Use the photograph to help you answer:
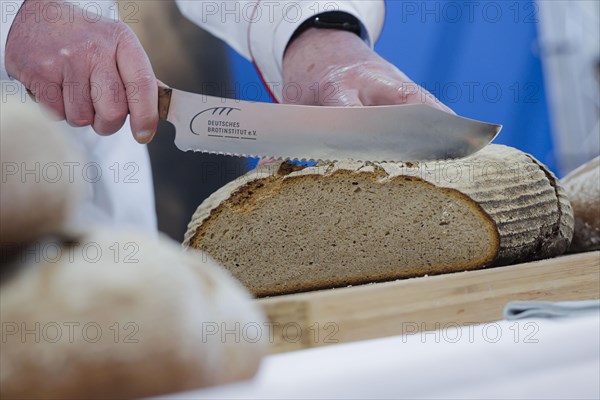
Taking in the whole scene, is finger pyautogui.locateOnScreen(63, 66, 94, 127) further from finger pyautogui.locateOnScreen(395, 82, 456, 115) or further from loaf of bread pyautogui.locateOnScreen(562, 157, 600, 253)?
loaf of bread pyautogui.locateOnScreen(562, 157, 600, 253)

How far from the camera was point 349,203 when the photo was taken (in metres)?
1.15

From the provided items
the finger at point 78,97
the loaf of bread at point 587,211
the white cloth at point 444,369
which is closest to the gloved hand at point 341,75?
the loaf of bread at point 587,211

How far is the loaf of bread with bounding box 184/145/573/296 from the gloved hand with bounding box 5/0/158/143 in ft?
0.79

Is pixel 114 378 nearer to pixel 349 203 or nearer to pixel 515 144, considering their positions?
pixel 349 203

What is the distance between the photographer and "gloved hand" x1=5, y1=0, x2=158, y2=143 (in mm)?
1164

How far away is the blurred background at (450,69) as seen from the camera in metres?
1.89

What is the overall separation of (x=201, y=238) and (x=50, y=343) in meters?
0.93

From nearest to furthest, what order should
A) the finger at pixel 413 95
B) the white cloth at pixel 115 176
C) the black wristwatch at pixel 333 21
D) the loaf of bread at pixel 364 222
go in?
the loaf of bread at pixel 364 222, the finger at pixel 413 95, the black wristwatch at pixel 333 21, the white cloth at pixel 115 176

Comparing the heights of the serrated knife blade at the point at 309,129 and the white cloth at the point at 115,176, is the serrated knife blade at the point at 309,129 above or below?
above

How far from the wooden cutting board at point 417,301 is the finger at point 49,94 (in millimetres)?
629

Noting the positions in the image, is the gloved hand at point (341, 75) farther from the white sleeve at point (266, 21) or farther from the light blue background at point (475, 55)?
the light blue background at point (475, 55)

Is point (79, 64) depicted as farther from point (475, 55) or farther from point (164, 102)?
point (475, 55)

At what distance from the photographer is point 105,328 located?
24cm

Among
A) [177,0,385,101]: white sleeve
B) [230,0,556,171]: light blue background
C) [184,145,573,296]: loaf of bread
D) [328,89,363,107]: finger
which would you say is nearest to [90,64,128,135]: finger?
[184,145,573,296]: loaf of bread
